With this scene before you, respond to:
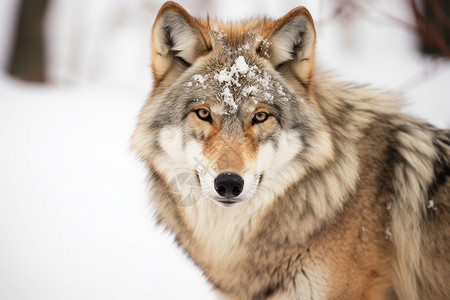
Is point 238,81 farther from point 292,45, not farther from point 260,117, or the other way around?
point 292,45

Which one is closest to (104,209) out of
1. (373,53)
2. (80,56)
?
(80,56)

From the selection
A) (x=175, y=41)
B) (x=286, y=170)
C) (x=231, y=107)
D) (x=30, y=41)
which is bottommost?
(x=30, y=41)

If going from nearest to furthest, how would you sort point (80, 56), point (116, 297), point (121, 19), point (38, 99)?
point (116, 297) < point (38, 99) < point (80, 56) < point (121, 19)

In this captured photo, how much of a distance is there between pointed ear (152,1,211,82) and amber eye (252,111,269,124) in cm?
55

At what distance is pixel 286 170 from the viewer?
2.73 metres

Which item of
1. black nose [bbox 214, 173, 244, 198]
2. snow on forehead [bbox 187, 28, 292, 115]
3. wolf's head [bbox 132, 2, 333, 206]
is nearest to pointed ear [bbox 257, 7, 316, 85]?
wolf's head [bbox 132, 2, 333, 206]

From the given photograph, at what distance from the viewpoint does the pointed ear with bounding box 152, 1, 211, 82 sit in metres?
2.71

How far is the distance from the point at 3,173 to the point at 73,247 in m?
2.05

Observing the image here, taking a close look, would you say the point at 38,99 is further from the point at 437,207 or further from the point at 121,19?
the point at 437,207

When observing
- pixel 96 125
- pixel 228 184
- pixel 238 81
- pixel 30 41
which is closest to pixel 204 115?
pixel 238 81

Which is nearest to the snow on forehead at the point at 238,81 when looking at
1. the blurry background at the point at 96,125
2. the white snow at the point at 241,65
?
the white snow at the point at 241,65

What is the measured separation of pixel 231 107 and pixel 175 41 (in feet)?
2.01

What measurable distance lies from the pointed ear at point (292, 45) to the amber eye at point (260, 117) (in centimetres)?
36

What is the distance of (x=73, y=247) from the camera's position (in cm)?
442
